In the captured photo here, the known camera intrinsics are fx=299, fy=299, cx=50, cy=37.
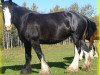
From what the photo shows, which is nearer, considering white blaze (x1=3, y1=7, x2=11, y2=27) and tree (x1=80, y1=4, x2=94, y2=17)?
white blaze (x1=3, y1=7, x2=11, y2=27)

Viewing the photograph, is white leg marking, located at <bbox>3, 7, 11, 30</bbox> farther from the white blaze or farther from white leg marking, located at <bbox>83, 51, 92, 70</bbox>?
white leg marking, located at <bbox>83, 51, 92, 70</bbox>

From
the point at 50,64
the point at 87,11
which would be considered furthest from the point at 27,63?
the point at 87,11

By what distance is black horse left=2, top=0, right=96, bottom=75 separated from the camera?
427 inches

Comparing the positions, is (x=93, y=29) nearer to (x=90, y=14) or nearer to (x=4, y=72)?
(x=4, y=72)

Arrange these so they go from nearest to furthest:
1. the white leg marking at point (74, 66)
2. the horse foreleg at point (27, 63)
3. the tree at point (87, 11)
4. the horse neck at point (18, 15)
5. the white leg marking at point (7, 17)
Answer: the white leg marking at point (7, 17) → the white leg marking at point (74, 66) → the horse neck at point (18, 15) → the horse foreleg at point (27, 63) → the tree at point (87, 11)

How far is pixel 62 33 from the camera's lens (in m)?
11.3

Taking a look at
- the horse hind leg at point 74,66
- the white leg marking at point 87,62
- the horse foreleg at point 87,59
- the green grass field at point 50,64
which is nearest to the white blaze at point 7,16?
the green grass field at point 50,64

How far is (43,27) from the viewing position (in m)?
11.1

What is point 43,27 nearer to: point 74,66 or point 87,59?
point 74,66

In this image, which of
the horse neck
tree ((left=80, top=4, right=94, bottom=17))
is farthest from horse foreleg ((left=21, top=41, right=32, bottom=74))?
tree ((left=80, top=4, right=94, bottom=17))

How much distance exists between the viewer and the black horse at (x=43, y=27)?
10844 mm

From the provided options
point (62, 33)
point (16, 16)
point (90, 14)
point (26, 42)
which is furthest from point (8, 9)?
point (90, 14)

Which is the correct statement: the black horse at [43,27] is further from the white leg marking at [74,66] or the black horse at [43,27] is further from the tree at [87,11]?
the tree at [87,11]

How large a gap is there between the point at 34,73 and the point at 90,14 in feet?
173
